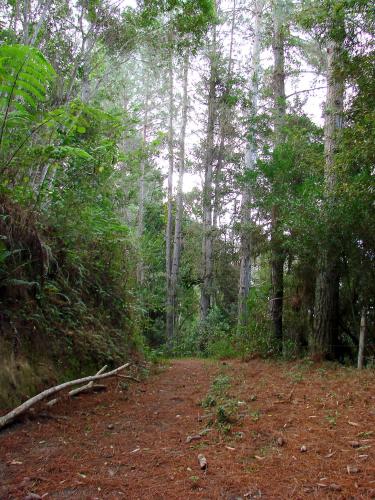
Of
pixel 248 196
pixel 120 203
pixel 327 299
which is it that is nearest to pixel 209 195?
pixel 248 196

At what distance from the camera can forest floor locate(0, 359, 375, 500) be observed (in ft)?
7.73

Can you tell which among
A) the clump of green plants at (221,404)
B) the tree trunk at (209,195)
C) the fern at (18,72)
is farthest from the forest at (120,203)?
the tree trunk at (209,195)

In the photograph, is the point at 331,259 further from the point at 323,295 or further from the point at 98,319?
the point at 98,319

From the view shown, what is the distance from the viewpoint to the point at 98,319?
21.1 feet

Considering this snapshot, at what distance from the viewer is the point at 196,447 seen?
3.07 m

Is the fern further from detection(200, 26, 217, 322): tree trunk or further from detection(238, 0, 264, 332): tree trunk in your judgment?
detection(200, 26, 217, 322): tree trunk

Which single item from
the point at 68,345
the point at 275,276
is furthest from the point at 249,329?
the point at 68,345

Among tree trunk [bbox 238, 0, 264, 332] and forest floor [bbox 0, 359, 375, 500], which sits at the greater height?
tree trunk [bbox 238, 0, 264, 332]

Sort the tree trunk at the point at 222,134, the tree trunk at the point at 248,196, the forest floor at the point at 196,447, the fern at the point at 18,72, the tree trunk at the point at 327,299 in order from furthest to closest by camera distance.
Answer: the tree trunk at the point at 222,134
the tree trunk at the point at 248,196
the tree trunk at the point at 327,299
the fern at the point at 18,72
the forest floor at the point at 196,447

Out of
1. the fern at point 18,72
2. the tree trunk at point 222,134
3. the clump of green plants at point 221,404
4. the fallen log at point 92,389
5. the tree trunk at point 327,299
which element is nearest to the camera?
the clump of green plants at point 221,404

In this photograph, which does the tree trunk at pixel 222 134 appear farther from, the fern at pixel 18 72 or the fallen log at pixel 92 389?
the fern at pixel 18 72

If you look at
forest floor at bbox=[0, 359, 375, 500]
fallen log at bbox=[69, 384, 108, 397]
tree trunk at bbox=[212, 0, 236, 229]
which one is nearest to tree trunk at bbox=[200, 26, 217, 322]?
tree trunk at bbox=[212, 0, 236, 229]

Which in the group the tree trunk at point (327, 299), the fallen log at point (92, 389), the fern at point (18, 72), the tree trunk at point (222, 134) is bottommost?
the fallen log at point (92, 389)

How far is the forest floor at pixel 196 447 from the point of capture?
2.36 meters
